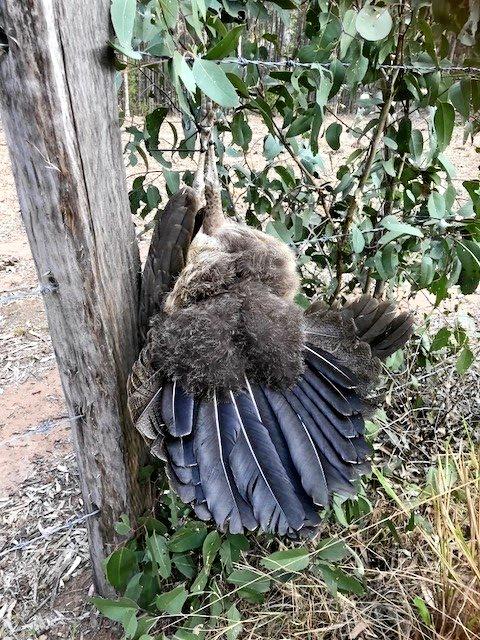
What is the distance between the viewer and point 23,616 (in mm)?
2156

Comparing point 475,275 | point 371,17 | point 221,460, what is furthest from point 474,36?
point 221,460

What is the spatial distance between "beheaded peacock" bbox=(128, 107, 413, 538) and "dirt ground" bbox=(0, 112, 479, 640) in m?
0.43

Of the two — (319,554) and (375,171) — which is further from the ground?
(375,171)

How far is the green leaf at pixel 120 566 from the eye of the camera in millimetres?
1741

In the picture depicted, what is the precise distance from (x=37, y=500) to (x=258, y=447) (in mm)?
1675

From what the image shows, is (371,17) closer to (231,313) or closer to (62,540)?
(231,313)

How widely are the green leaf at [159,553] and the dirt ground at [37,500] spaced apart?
41cm

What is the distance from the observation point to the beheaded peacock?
1468 mm

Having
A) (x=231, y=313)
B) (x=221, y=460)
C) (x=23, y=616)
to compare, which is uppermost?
(x=231, y=313)

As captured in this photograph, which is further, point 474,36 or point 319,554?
point 319,554

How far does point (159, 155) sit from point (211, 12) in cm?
56

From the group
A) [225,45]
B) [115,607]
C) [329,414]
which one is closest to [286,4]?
[225,45]

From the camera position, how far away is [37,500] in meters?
2.69

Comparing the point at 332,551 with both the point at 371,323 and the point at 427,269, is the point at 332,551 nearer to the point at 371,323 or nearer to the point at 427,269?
the point at 371,323
